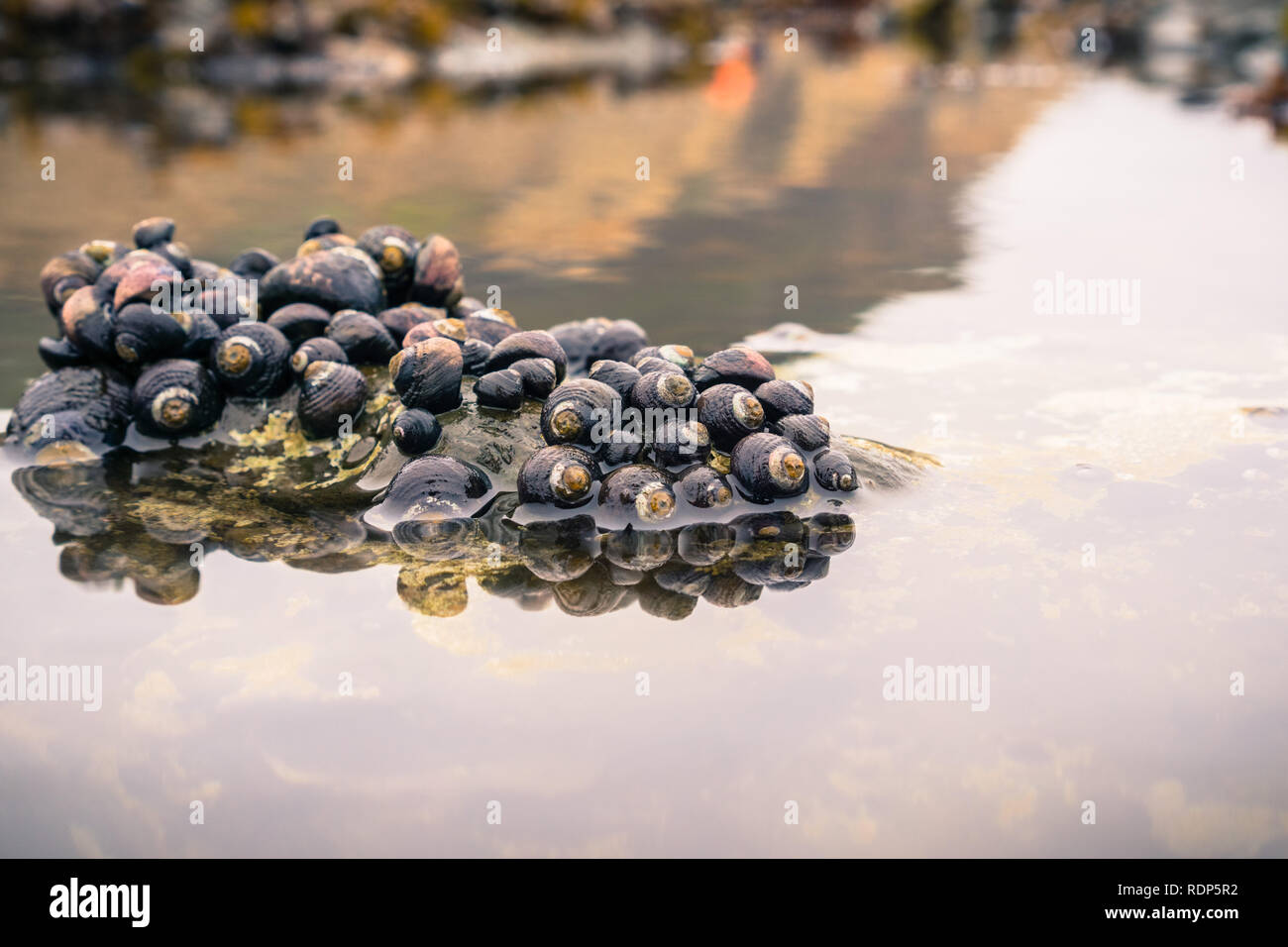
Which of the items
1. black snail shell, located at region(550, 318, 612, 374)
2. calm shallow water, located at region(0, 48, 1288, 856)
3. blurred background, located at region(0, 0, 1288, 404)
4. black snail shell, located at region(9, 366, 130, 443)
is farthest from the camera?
blurred background, located at region(0, 0, 1288, 404)

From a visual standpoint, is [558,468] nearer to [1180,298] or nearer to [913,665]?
[913,665]

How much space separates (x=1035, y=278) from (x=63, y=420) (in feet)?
22.5

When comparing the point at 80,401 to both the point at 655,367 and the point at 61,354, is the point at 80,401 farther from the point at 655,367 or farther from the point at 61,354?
the point at 655,367

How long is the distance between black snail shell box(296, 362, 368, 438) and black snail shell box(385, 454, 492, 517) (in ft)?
2.15

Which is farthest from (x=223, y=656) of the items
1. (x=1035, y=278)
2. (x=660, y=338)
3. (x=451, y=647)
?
(x=1035, y=278)

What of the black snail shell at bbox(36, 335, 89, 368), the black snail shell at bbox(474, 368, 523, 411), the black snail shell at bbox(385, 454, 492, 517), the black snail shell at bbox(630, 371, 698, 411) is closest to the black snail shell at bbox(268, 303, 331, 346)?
the black snail shell at bbox(36, 335, 89, 368)

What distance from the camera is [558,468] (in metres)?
4.43

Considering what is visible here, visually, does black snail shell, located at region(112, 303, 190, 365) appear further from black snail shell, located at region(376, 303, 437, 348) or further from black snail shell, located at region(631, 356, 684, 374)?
black snail shell, located at region(631, 356, 684, 374)

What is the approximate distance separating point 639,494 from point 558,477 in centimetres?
33

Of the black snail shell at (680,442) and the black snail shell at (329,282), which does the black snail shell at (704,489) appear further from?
the black snail shell at (329,282)

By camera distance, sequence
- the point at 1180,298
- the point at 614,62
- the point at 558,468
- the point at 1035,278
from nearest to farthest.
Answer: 1. the point at 558,468
2. the point at 1180,298
3. the point at 1035,278
4. the point at 614,62

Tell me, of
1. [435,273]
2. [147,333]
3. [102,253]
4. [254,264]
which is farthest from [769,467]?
[102,253]

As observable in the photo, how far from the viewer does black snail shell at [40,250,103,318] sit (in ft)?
19.0

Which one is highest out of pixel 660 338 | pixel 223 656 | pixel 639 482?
pixel 660 338
